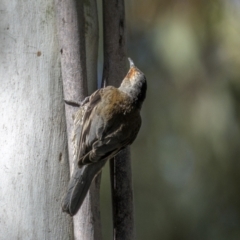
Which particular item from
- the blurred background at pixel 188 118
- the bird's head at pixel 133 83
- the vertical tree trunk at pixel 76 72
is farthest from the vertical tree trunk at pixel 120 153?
the blurred background at pixel 188 118

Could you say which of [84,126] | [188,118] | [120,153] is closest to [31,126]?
[84,126]

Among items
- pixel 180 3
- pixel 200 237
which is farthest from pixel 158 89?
pixel 200 237

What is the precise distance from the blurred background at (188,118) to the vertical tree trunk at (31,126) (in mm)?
1356

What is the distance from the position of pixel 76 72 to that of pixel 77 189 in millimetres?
441

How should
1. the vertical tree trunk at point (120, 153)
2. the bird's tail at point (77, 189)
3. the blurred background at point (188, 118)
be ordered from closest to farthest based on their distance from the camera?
the bird's tail at point (77, 189) → the vertical tree trunk at point (120, 153) → the blurred background at point (188, 118)

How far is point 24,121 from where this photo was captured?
89.2 inches

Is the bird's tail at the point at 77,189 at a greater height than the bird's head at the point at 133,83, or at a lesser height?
lesser

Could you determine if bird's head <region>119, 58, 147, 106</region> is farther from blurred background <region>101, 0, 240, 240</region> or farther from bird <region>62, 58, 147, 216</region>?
blurred background <region>101, 0, 240, 240</region>

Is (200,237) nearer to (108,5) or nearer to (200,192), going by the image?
(200,192)

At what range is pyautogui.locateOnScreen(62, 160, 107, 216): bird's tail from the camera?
2.16 m

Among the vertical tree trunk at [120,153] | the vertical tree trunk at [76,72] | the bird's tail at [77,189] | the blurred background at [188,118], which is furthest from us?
the blurred background at [188,118]

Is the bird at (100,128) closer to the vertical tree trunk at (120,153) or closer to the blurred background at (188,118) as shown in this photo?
the vertical tree trunk at (120,153)

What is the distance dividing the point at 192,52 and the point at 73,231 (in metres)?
1.78

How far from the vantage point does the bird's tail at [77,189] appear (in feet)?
7.10
